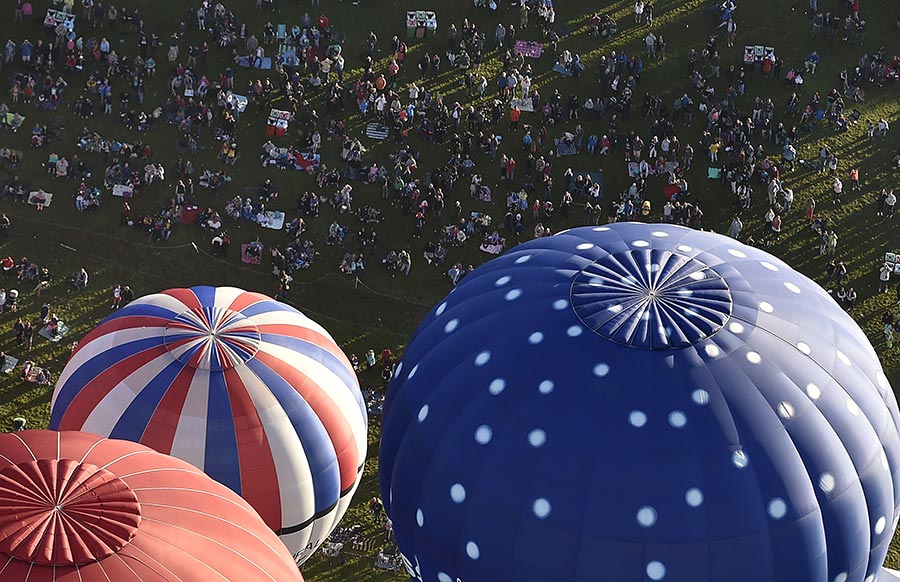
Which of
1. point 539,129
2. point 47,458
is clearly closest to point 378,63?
point 539,129

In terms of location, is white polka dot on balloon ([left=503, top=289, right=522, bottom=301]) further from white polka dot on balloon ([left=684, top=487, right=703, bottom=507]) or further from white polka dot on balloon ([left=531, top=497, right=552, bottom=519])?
white polka dot on balloon ([left=684, top=487, right=703, bottom=507])

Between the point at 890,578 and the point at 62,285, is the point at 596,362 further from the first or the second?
the point at 62,285

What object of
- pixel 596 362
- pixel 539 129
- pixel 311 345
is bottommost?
pixel 596 362

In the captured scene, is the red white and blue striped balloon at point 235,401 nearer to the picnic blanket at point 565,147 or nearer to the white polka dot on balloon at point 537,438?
the white polka dot on balloon at point 537,438

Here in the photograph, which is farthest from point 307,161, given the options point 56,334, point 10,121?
point 56,334

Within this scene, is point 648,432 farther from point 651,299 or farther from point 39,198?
point 39,198

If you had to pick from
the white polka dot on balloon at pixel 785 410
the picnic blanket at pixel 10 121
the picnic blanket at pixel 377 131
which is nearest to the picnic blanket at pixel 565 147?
the picnic blanket at pixel 377 131
